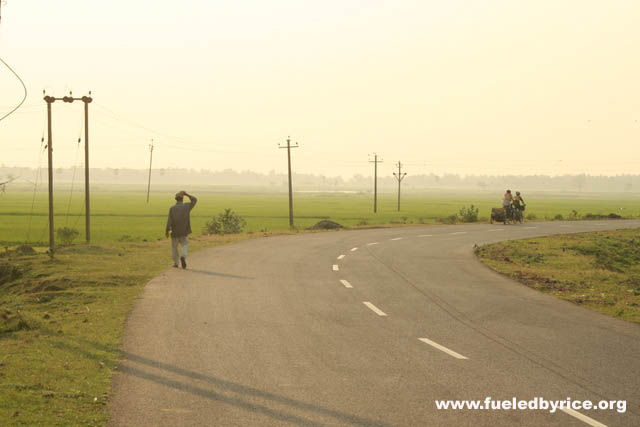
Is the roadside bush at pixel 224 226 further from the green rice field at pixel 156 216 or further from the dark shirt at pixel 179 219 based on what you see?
the dark shirt at pixel 179 219

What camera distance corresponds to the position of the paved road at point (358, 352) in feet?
21.3

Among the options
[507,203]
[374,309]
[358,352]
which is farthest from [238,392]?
[507,203]

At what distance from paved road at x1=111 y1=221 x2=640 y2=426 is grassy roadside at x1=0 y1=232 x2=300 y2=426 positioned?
0.33 m

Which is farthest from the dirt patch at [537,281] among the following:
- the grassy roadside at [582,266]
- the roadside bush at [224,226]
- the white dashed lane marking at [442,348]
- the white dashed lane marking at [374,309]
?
the roadside bush at [224,226]

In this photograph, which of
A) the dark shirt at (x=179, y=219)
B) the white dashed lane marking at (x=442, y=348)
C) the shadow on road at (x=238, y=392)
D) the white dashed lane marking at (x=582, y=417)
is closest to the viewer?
the white dashed lane marking at (x=582, y=417)

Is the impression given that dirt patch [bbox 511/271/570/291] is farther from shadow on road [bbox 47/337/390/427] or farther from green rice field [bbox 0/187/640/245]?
green rice field [bbox 0/187/640/245]

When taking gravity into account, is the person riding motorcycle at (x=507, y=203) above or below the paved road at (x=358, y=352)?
above

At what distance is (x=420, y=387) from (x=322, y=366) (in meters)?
1.42

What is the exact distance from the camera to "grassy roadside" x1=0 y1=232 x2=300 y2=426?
670cm

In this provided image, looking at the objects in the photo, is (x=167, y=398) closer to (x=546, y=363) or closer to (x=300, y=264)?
(x=546, y=363)

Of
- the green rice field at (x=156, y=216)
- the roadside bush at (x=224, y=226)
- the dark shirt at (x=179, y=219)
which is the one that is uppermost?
the dark shirt at (x=179, y=219)

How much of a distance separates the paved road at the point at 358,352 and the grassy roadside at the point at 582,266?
1.02 m

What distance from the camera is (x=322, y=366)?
823 cm

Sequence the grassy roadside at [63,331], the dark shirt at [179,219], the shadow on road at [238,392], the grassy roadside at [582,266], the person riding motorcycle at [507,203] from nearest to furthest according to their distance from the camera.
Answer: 1. the shadow on road at [238,392]
2. the grassy roadside at [63,331]
3. the grassy roadside at [582,266]
4. the dark shirt at [179,219]
5. the person riding motorcycle at [507,203]
